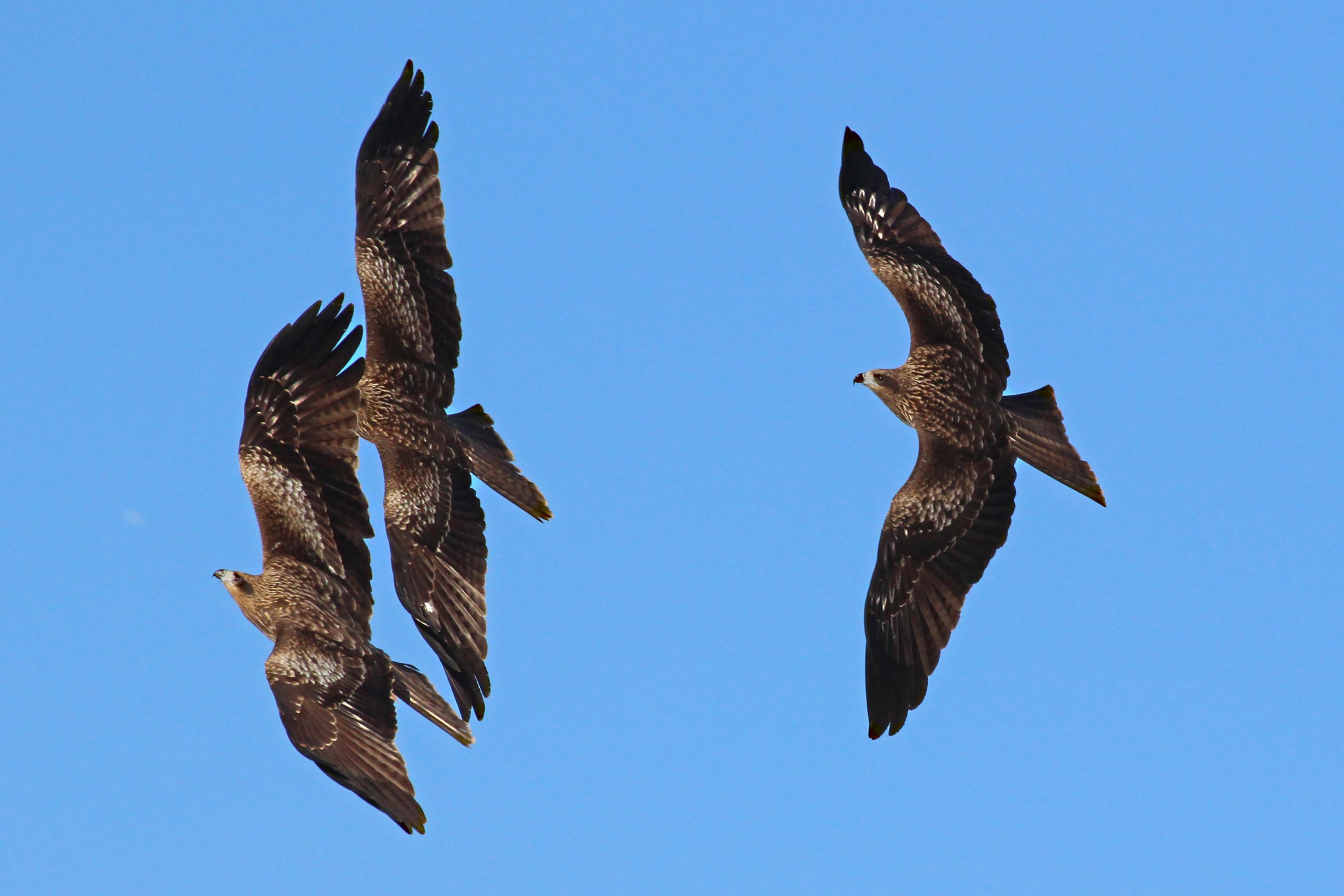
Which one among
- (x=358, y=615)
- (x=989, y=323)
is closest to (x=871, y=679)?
(x=989, y=323)

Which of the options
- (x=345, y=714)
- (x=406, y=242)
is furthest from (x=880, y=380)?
(x=345, y=714)

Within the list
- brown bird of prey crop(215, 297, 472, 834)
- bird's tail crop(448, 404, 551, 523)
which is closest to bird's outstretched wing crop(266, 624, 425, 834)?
brown bird of prey crop(215, 297, 472, 834)

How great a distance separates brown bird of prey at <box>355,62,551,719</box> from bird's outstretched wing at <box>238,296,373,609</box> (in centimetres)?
61

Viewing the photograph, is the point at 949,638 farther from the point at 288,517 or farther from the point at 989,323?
the point at 288,517

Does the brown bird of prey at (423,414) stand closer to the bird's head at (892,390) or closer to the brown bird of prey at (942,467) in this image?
the bird's head at (892,390)

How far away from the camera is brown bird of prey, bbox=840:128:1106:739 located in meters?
15.8

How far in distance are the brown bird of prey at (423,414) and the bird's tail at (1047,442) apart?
3954mm

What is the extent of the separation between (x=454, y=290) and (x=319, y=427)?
6.39 ft

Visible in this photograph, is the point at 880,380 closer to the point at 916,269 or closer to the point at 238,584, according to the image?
the point at 916,269

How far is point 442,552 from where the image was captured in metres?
17.1

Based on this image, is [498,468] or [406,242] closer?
[498,468]

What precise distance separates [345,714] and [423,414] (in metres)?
3.08

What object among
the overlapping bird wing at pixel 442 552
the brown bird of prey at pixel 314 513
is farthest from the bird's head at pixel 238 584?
the overlapping bird wing at pixel 442 552

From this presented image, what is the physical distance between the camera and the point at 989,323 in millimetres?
16359
